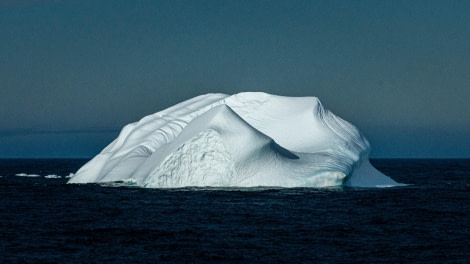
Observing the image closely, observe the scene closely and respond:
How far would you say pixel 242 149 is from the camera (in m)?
30.6

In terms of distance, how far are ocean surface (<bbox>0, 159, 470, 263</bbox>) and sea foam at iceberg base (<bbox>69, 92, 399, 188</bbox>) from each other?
71 centimetres

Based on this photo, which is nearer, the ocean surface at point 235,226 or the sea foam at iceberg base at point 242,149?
the ocean surface at point 235,226

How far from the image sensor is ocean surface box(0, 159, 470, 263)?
1672 cm

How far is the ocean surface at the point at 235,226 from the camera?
16.7 metres

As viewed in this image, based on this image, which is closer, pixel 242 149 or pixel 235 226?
pixel 235 226

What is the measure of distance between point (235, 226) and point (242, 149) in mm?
9589

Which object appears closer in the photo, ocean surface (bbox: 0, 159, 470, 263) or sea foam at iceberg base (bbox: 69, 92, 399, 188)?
ocean surface (bbox: 0, 159, 470, 263)

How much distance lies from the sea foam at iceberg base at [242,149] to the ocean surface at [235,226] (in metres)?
0.71

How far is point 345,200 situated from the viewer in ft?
93.9

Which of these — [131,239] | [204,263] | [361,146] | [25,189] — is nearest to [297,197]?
[361,146]

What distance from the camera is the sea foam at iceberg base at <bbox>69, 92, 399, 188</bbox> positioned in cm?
3120

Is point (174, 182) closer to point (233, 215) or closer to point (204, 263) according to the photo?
point (233, 215)

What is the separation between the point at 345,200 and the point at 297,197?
1.93 m

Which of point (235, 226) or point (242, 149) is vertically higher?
point (242, 149)
